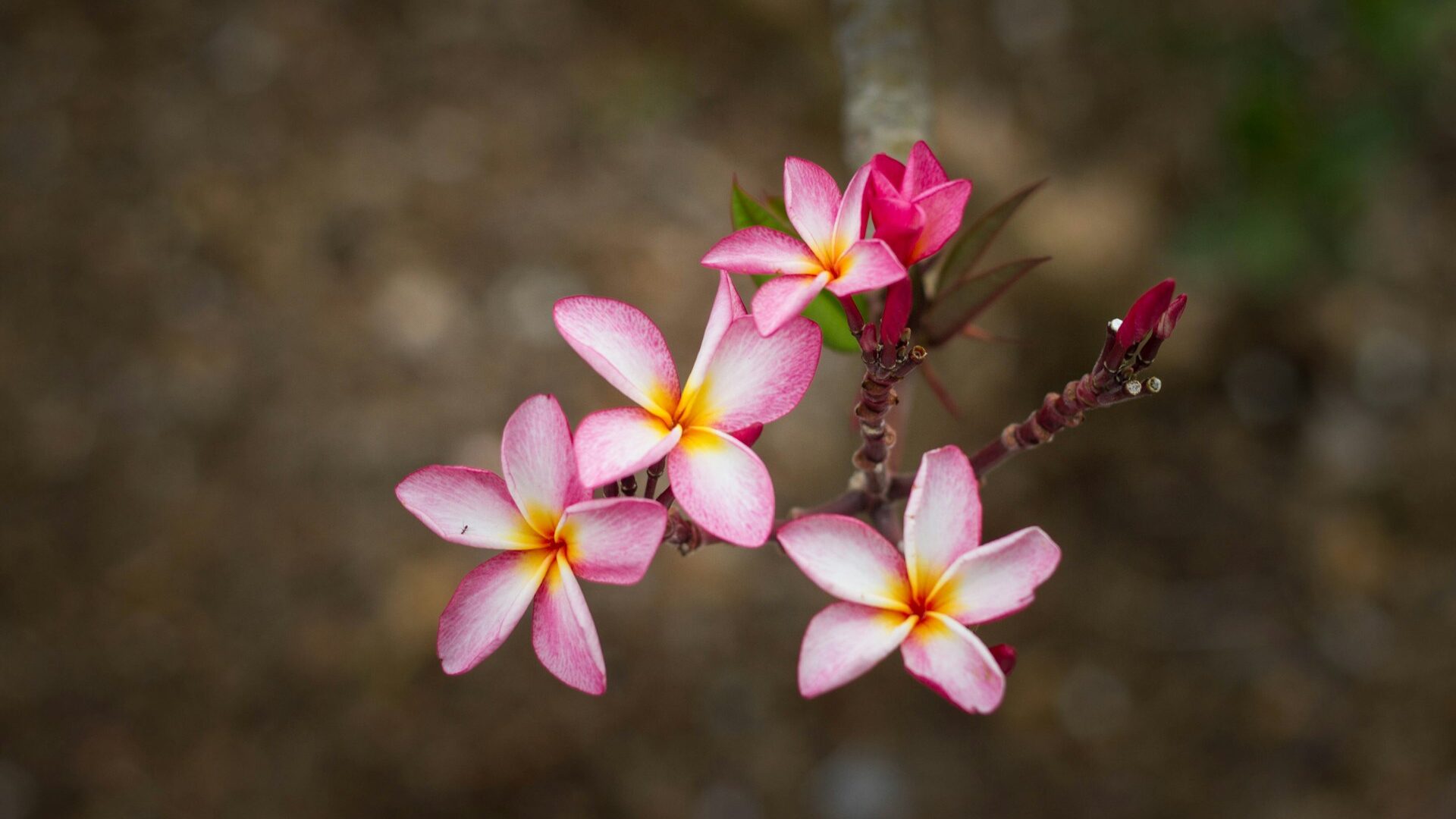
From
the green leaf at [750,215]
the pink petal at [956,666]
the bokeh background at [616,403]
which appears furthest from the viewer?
the bokeh background at [616,403]

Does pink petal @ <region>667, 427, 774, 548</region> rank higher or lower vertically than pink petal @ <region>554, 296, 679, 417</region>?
lower

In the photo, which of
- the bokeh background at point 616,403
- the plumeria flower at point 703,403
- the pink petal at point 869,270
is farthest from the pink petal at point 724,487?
the bokeh background at point 616,403

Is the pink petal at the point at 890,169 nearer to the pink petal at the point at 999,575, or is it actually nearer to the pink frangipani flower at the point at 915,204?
the pink frangipani flower at the point at 915,204

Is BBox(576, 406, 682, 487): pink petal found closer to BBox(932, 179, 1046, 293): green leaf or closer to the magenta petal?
the magenta petal

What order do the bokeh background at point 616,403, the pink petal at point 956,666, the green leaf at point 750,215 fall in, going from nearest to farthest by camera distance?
1. the pink petal at point 956,666
2. the green leaf at point 750,215
3. the bokeh background at point 616,403

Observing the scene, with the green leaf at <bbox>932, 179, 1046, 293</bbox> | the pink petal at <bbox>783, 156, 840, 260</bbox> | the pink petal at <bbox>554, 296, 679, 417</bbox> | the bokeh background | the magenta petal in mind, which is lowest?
the bokeh background

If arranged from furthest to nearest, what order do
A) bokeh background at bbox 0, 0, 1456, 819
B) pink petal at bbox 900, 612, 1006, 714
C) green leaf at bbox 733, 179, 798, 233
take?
bokeh background at bbox 0, 0, 1456, 819, green leaf at bbox 733, 179, 798, 233, pink petal at bbox 900, 612, 1006, 714

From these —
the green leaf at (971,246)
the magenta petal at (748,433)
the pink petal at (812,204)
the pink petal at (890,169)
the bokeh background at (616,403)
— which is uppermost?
the pink petal at (890,169)

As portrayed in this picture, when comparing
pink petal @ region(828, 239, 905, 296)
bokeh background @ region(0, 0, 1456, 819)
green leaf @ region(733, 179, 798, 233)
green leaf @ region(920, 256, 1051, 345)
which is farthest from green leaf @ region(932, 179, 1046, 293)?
bokeh background @ region(0, 0, 1456, 819)
